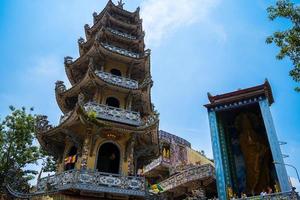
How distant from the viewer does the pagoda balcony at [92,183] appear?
41.9ft

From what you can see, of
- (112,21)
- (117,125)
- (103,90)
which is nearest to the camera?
(117,125)

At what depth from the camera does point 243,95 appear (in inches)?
544

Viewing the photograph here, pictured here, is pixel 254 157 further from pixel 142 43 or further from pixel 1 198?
pixel 1 198

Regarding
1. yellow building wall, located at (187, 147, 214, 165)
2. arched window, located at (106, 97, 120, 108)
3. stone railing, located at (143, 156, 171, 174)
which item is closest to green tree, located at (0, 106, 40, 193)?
arched window, located at (106, 97, 120, 108)

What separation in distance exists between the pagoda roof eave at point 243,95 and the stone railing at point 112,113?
15.8 ft

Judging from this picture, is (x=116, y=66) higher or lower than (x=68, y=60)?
lower

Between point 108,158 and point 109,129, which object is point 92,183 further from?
point 109,129

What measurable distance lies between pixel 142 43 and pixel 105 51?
4.01 metres

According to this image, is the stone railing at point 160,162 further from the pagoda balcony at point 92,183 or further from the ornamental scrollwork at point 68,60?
the ornamental scrollwork at point 68,60

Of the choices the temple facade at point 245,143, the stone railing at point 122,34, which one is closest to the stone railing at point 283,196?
the temple facade at point 245,143

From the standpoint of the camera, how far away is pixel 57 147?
17047 millimetres

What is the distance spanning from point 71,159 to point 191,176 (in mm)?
9132

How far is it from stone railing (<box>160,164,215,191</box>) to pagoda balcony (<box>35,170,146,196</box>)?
19.8ft

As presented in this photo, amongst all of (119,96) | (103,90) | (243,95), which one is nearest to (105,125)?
(103,90)
